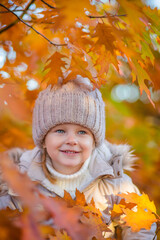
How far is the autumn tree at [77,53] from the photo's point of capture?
1.08 meters

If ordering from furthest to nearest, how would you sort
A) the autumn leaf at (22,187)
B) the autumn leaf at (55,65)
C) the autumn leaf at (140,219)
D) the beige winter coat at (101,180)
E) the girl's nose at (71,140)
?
the beige winter coat at (101,180) → the girl's nose at (71,140) → the autumn leaf at (55,65) → the autumn leaf at (140,219) → the autumn leaf at (22,187)

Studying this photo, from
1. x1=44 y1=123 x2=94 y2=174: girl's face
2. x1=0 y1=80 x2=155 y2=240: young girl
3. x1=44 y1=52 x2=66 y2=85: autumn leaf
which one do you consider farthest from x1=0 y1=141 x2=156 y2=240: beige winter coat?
x1=44 y1=52 x2=66 y2=85: autumn leaf

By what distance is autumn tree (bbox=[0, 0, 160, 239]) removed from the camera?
108 centimetres

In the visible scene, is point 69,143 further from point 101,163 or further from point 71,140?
point 101,163

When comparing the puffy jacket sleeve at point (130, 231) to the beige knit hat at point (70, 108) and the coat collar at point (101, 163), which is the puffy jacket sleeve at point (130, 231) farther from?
the beige knit hat at point (70, 108)

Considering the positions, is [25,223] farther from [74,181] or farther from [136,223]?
[74,181]

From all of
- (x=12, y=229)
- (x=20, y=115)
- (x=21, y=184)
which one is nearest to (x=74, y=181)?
(x=20, y=115)

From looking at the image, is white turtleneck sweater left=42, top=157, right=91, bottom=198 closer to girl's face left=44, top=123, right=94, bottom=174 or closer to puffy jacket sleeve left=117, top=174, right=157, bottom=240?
girl's face left=44, top=123, right=94, bottom=174

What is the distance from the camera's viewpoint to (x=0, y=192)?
145 centimetres

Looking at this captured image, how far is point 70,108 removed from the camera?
1346mm

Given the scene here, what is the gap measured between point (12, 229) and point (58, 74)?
694 mm

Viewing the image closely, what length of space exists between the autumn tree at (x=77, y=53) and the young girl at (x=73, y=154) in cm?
10

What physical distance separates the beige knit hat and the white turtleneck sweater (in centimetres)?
20

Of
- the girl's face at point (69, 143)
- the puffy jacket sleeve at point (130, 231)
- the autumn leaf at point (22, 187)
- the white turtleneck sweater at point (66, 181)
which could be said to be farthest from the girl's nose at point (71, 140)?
the autumn leaf at point (22, 187)
